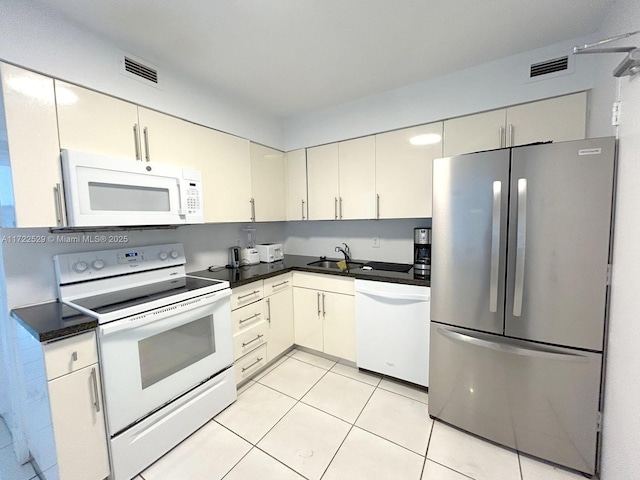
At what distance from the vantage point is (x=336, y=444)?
1.54 meters

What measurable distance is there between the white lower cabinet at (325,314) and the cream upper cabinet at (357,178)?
2.27 feet

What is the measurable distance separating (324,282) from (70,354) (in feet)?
5.50

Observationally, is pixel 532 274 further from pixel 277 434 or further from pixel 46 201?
pixel 46 201

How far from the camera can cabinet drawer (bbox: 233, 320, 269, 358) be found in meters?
1.99

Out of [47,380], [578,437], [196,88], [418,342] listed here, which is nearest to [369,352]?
[418,342]

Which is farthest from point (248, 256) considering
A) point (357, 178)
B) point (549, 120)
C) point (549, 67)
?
point (549, 67)

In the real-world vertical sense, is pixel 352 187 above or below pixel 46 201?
above

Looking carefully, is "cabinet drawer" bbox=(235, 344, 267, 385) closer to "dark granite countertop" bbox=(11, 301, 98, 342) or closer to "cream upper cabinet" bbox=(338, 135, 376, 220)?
"dark granite countertop" bbox=(11, 301, 98, 342)

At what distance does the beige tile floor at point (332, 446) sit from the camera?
1.36 metres

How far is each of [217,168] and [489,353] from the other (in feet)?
7.63

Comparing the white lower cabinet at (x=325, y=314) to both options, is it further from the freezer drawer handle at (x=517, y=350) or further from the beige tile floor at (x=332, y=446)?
the freezer drawer handle at (x=517, y=350)

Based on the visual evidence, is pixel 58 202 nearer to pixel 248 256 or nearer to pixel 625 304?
pixel 248 256

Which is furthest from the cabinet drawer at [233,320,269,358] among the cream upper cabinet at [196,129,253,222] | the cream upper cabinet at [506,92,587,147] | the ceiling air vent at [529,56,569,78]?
the ceiling air vent at [529,56,569,78]

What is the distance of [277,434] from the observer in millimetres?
1610
